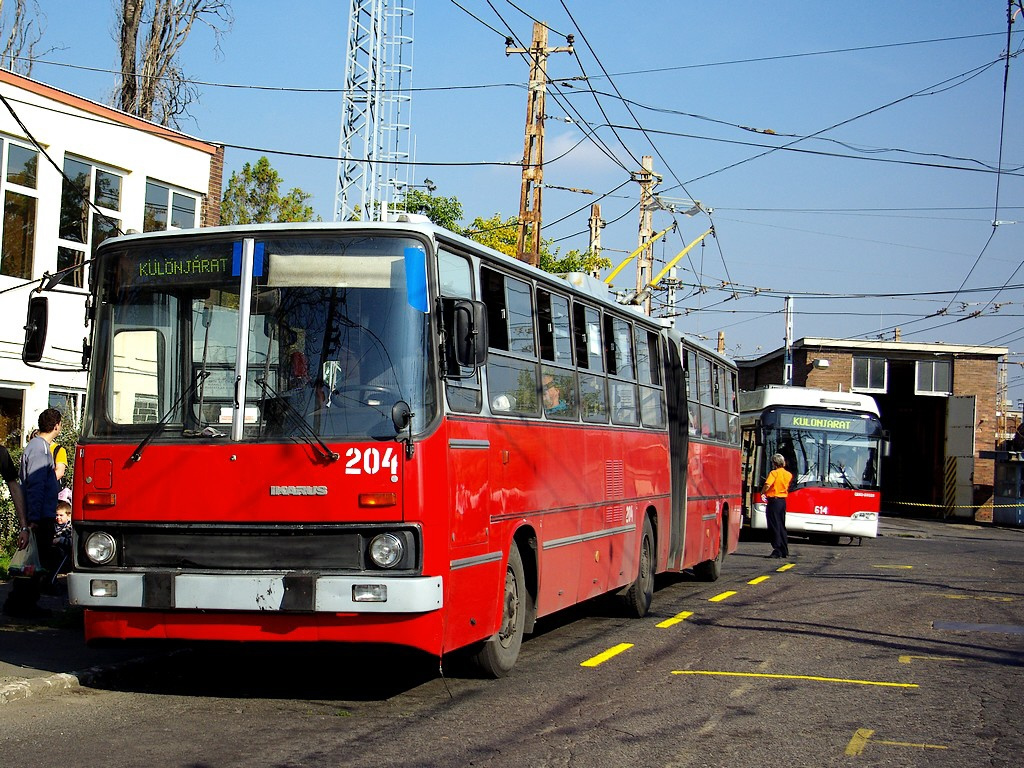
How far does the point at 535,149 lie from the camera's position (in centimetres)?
2441

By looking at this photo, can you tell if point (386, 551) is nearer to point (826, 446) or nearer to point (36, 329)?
point (36, 329)

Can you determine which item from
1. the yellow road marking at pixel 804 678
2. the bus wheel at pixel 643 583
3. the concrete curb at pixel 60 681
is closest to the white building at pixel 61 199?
the bus wheel at pixel 643 583

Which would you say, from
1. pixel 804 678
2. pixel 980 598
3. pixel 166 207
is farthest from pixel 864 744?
pixel 166 207

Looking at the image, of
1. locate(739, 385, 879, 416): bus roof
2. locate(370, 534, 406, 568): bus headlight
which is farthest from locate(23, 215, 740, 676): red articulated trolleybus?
locate(739, 385, 879, 416): bus roof

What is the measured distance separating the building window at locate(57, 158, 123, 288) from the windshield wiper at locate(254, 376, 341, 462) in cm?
1335

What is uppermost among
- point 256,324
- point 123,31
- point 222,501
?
point 123,31

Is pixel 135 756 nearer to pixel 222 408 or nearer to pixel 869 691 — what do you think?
pixel 222 408

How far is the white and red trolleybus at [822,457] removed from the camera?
29781mm

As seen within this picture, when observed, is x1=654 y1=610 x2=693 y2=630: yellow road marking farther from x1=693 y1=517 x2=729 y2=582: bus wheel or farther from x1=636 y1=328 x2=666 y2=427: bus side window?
x1=693 y1=517 x2=729 y2=582: bus wheel

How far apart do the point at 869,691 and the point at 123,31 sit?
1028 inches

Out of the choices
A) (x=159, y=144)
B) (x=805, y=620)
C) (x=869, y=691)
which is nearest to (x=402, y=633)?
(x=869, y=691)

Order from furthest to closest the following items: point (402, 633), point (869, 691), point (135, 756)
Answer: point (869, 691) → point (402, 633) → point (135, 756)

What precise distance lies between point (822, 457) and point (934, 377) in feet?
104

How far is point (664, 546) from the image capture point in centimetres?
1514
